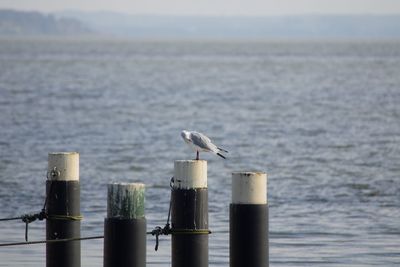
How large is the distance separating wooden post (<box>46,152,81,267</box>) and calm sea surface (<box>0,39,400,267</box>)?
A: 7.82ft

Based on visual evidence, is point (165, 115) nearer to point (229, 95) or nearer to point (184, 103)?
point (184, 103)

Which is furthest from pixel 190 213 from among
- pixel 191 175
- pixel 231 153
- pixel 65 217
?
pixel 231 153

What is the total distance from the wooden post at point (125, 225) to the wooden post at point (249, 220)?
26.7 inches

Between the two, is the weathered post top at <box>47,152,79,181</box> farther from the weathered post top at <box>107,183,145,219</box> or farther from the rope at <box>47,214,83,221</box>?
the weathered post top at <box>107,183,145,219</box>

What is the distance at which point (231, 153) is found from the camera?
32.3 m

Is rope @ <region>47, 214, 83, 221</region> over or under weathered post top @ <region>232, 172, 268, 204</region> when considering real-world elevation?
under

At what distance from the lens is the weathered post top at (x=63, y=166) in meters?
12.5

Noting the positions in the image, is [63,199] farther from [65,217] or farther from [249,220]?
[249,220]

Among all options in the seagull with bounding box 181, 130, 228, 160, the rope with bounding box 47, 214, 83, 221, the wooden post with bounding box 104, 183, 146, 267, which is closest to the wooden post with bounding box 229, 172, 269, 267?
the wooden post with bounding box 104, 183, 146, 267

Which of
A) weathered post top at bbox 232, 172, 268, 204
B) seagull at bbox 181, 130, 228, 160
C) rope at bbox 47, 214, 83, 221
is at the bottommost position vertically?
rope at bbox 47, 214, 83, 221

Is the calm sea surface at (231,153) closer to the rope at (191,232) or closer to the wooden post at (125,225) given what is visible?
the rope at (191,232)

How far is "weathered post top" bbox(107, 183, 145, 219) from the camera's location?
10.9 metres

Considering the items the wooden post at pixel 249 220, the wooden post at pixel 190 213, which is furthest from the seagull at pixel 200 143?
the wooden post at pixel 249 220

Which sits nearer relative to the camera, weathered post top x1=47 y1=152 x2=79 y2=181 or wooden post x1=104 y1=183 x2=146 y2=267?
wooden post x1=104 y1=183 x2=146 y2=267
